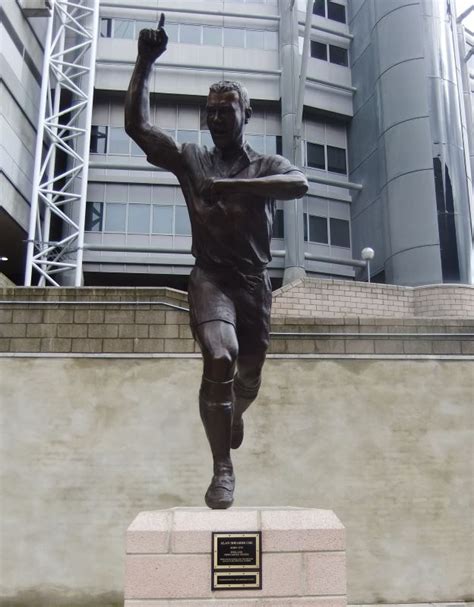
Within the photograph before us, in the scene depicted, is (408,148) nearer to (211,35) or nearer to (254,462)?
(211,35)

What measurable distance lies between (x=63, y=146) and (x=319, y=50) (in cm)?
1248

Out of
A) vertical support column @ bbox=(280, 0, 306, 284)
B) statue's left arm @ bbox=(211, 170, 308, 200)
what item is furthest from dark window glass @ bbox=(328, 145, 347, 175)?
statue's left arm @ bbox=(211, 170, 308, 200)

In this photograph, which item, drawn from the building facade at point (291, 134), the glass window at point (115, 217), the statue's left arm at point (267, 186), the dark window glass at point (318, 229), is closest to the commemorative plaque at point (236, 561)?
the statue's left arm at point (267, 186)

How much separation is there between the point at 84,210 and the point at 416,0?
15.7 meters

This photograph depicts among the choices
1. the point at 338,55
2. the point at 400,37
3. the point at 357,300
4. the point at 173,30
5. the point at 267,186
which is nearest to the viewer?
the point at 267,186

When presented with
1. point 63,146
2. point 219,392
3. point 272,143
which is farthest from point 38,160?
point 219,392

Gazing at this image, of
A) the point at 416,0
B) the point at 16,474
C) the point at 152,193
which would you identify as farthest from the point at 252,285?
the point at 416,0

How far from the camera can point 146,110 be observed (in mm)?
4605

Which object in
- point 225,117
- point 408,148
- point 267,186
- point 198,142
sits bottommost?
point 267,186

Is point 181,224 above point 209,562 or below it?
above

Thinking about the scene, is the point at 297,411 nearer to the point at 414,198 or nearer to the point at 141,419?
the point at 141,419

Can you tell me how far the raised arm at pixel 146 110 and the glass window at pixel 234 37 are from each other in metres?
26.1

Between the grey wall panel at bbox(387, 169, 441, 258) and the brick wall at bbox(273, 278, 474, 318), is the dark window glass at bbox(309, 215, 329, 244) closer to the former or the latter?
the grey wall panel at bbox(387, 169, 441, 258)

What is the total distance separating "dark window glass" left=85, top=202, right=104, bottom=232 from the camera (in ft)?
89.2
